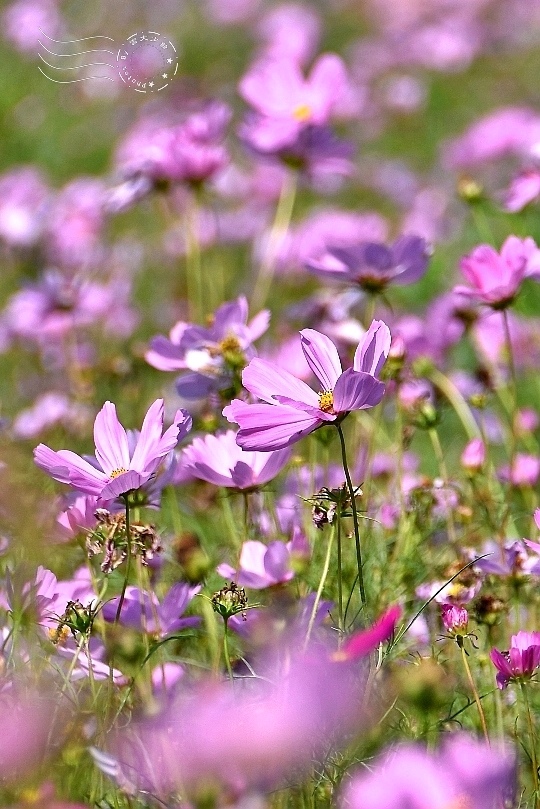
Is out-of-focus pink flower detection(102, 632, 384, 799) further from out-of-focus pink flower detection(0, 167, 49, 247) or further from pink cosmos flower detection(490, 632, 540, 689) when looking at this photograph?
out-of-focus pink flower detection(0, 167, 49, 247)

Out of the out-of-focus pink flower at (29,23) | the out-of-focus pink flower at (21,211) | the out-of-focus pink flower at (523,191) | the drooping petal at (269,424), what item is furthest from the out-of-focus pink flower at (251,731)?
the out-of-focus pink flower at (29,23)

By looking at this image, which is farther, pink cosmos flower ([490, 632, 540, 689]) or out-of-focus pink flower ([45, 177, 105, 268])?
out-of-focus pink flower ([45, 177, 105, 268])

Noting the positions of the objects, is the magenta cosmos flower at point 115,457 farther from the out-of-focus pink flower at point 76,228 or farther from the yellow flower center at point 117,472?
the out-of-focus pink flower at point 76,228

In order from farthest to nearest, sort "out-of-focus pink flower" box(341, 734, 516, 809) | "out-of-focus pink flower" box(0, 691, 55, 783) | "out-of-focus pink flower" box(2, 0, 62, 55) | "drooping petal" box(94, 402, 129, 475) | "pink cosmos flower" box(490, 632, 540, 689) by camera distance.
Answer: "out-of-focus pink flower" box(2, 0, 62, 55)
"drooping petal" box(94, 402, 129, 475)
"pink cosmos flower" box(490, 632, 540, 689)
"out-of-focus pink flower" box(0, 691, 55, 783)
"out-of-focus pink flower" box(341, 734, 516, 809)

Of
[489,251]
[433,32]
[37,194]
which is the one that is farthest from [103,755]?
[433,32]

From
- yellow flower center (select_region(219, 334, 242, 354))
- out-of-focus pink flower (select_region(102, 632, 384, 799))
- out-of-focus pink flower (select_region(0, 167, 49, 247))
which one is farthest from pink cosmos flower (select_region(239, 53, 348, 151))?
out-of-focus pink flower (select_region(102, 632, 384, 799))

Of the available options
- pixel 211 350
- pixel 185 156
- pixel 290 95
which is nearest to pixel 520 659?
pixel 211 350

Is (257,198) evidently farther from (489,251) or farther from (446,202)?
(489,251)
